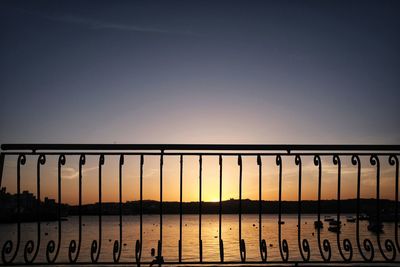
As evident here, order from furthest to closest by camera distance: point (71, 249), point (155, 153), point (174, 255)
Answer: point (174, 255)
point (155, 153)
point (71, 249)

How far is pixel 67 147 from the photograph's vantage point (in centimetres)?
475

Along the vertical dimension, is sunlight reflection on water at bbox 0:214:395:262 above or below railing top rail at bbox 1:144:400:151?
below

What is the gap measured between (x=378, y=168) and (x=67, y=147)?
3.53 m

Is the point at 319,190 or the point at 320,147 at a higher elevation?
the point at 320,147

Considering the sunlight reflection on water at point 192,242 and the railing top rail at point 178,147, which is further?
the sunlight reflection on water at point 192,242

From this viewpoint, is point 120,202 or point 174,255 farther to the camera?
point 174,255

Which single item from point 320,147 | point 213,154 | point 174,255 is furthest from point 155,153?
point 174,255

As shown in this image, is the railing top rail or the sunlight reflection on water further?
the sunlight reflection on water

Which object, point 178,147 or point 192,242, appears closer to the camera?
point 178,147

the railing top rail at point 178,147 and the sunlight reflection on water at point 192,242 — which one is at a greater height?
the railing top rail at point 178,147

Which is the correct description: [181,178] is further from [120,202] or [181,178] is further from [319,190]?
[319,190]

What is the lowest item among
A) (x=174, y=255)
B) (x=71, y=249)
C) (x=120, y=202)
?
(x=174, y=255)

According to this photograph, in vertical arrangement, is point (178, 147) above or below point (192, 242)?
above

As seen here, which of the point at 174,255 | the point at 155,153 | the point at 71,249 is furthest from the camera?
the point at 174,255
